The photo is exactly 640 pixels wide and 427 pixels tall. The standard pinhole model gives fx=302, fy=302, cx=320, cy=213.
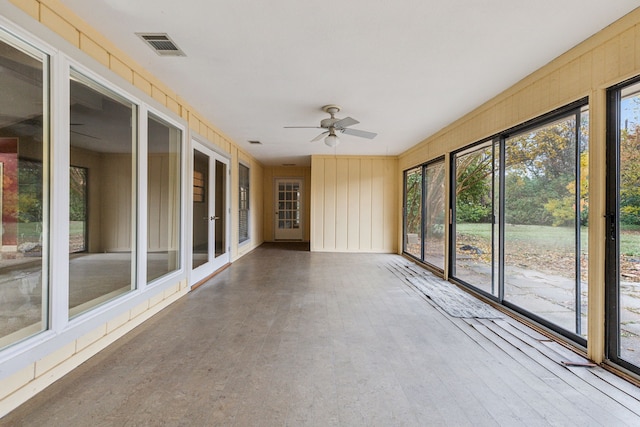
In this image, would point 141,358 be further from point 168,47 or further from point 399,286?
point 399,286

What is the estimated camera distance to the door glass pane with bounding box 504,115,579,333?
2748mm

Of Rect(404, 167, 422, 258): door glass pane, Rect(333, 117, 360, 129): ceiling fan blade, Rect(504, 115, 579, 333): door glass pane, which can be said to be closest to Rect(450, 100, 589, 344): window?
Rect(504, 115, 579, 333): door glass pane

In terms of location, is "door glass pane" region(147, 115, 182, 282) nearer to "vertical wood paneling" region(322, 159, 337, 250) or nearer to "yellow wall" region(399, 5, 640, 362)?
"yellow wall" region(399, 5, 640, 362)

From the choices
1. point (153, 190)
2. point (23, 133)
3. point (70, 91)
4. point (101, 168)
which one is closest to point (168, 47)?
point (70, 91)

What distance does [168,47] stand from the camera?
2650 mm

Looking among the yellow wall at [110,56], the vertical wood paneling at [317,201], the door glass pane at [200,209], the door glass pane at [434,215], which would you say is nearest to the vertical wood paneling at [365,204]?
the vertical wood paneling at [317,201]

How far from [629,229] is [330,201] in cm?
609

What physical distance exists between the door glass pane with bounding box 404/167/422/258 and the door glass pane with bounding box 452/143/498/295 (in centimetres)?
183

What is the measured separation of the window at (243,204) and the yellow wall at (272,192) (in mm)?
2206

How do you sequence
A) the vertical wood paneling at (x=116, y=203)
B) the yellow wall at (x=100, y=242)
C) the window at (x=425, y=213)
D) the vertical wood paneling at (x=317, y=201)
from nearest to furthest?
the yellow wall at (x=100, y=242)
the vertical wood paneling at (x=116, y=203)
the window at (x=425, y=213)
the vertical wood paneling at (x=317, y=201)

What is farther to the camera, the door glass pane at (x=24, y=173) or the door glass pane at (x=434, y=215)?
the door glass pane at (x=434, y=215)

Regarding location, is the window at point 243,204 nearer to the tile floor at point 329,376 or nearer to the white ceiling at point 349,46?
the white ceiling at point 349,46

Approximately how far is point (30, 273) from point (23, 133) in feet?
3.40

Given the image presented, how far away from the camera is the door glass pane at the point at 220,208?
5.51 meters
